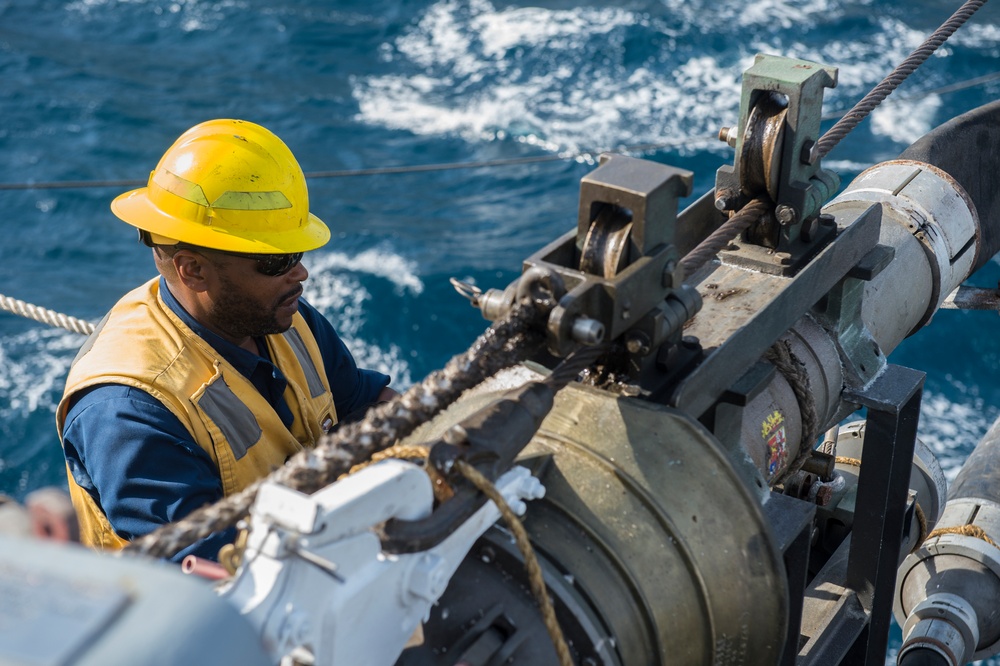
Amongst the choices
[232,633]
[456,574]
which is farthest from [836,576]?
[232,633]

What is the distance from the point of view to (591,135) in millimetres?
10883

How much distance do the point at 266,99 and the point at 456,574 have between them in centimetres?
1086

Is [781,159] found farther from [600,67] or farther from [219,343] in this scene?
[600,67]

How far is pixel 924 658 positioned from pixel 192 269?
1975mm

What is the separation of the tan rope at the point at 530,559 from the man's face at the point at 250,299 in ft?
3.52

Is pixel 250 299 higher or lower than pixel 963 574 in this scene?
higher

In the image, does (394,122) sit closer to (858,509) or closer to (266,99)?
(266,99)

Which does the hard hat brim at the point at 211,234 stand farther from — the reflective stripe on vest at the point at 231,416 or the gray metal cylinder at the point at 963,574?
the gray metal cylinder at the point at 963,574

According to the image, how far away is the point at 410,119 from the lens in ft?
38.0

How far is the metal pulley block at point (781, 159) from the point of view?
242 cm

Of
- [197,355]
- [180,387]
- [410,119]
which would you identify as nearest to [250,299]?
[197,355]

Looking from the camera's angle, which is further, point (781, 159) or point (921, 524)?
point (921, 524)

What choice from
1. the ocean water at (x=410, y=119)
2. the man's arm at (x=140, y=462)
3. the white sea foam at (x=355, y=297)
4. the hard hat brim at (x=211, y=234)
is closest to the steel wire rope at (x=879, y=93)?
the hard hat brim at (x=211, y=234)

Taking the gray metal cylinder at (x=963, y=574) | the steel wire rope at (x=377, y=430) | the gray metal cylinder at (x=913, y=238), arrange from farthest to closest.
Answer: the gray metal cylinder at (x=963, y=574) < the gray metal cylinder at (x=913, y=238) < the steel wire rope at (x=377, y=430)
